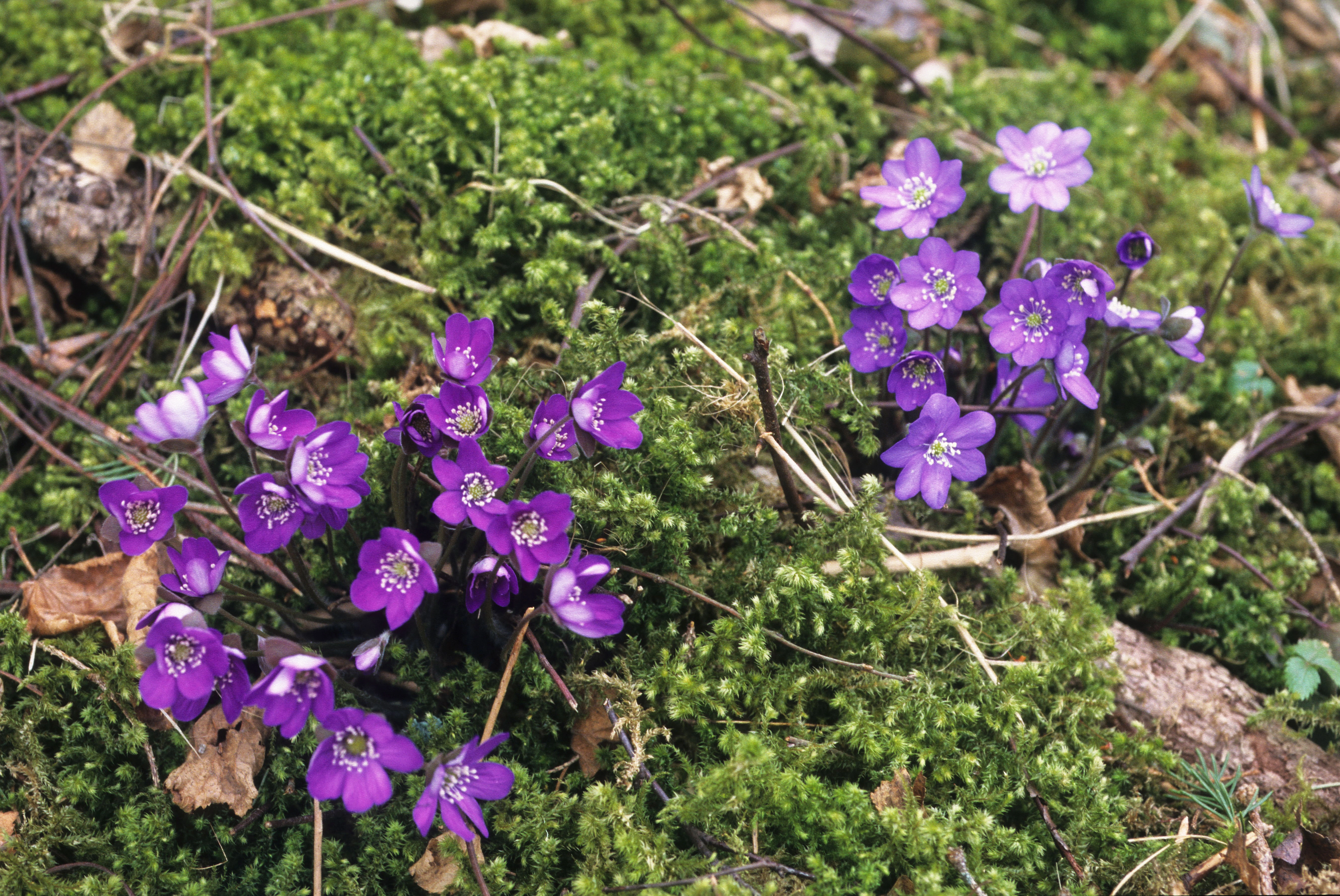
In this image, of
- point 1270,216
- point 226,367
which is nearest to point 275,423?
point 226,367

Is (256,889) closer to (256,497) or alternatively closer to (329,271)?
(256,497)

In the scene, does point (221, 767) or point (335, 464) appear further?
point (221, 767)

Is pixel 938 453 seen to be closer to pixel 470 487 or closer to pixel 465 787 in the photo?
pixel 470 487

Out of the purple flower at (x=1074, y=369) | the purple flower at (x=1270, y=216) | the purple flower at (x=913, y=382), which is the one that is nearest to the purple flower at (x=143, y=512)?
the purple flower at (x=913, y=382)

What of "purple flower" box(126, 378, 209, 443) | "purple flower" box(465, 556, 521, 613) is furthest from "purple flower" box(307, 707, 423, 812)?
"purple flower" box(126, 378, 209, 443)

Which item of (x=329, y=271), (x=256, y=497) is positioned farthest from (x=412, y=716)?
(x=329, y=271)
